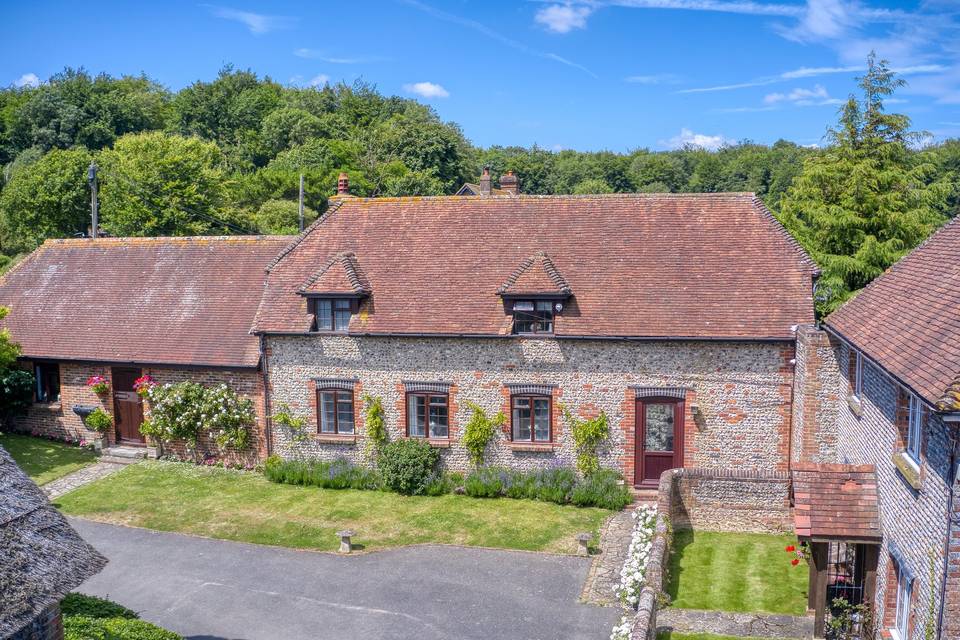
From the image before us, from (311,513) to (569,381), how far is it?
24.5 ft

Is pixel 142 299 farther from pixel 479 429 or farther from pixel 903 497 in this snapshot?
pixel 903 497

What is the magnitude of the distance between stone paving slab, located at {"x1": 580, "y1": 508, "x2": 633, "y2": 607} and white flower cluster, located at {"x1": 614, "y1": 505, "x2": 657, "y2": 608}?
22cm

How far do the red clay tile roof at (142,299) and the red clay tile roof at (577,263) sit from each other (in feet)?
6.02

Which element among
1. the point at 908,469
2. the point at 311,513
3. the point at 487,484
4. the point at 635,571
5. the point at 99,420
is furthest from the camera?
the point at 99,420

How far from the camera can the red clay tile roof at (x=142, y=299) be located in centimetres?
2384

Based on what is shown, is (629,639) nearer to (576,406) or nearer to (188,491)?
(576,406)

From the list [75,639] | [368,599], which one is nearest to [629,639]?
[368,599]

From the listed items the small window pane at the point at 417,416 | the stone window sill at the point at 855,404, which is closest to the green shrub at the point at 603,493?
the small window pane at the point at 417,416

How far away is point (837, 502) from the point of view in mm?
13484

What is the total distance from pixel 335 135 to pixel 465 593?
6961 cm

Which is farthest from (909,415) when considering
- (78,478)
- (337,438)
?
(78,478)

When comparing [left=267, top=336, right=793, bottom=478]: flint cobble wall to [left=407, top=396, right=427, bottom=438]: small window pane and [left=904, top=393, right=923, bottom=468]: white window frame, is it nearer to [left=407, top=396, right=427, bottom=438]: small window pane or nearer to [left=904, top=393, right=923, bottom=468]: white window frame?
[left=407, top=396, right=427, bottom=438]: small window pane

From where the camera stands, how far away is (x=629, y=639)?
40.9ft

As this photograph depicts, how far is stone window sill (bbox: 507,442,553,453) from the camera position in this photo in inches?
826
